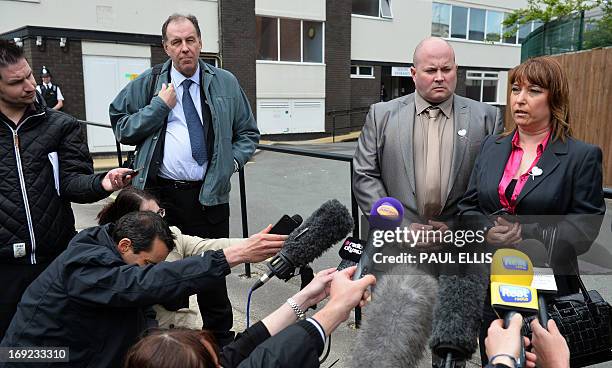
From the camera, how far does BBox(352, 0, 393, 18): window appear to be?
68.8 feet

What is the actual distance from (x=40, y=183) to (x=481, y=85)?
25608mm

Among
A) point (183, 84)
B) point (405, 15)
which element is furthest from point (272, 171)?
point (405, 15)

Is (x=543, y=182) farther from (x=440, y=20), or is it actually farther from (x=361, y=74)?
(x=440, y=20)

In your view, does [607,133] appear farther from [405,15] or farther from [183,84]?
[405,15]

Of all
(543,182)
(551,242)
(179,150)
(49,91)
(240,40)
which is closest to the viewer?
(551,242)

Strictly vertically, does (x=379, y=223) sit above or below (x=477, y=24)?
below

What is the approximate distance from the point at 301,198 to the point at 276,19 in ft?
43.6

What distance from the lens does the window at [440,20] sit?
75.6 ft

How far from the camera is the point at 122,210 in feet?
9.02

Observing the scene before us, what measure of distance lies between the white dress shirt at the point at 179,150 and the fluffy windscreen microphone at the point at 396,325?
6.28ft

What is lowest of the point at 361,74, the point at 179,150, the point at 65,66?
the point at 179,150

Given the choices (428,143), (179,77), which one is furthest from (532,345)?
(179,77)

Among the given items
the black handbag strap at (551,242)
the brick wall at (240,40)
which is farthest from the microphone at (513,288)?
the brick wall at (240,40)

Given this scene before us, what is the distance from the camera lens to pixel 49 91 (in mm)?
12781
